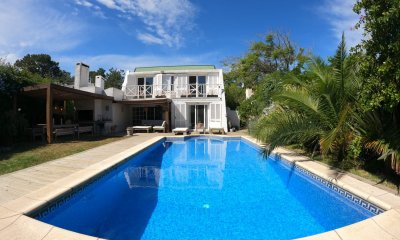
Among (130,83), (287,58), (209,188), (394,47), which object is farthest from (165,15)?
(287,58)

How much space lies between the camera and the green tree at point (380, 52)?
Result: 481 cm

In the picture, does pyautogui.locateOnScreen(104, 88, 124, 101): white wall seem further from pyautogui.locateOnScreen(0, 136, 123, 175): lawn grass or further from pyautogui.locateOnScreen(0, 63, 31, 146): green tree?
pyautogui.locateOnScreen(0, 136, 123, 175): lawn grass

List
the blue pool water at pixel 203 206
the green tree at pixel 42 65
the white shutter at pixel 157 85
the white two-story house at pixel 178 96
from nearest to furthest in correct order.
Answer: the blue pool water at pixel 203 206 → the white two-story house at pixel 178 96 → the white shutter at pixel 157 85 → the green tree at pixel 42 65

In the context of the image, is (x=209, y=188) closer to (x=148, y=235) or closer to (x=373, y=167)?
(x=148, y=235)

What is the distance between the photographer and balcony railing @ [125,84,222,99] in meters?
22.1

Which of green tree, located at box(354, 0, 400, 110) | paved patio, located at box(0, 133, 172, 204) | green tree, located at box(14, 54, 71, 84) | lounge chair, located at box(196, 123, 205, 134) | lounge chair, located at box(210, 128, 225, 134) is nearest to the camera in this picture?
green tree, located at box(354, 0, 400, 110)

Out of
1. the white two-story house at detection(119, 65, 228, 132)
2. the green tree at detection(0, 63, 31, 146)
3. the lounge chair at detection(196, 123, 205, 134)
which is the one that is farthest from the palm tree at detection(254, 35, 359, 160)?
the white two-story house at detection(119, 65, 228, 132)

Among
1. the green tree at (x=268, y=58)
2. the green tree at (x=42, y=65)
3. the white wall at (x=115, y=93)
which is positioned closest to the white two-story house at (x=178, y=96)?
the white wall at (x=115, y=93)

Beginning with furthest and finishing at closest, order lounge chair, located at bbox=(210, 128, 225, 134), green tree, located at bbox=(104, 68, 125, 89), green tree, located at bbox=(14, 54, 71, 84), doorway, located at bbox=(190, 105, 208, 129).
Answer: green tree, located at bbox=(104, 68, 125, 89) < green tree, located at bbox=(14, 54, 71, 84) < doorway, located at bbox=(190, 105, 208, 129) < lounge chair, located at bbox=(210, 128, 225, 134)

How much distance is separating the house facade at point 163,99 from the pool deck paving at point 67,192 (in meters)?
11.5

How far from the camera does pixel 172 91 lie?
73.5 feet

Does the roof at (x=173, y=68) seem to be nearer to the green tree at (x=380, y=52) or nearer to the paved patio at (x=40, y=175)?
the paved patio at (x=40, y=175)

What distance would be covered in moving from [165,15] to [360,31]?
38.4ft

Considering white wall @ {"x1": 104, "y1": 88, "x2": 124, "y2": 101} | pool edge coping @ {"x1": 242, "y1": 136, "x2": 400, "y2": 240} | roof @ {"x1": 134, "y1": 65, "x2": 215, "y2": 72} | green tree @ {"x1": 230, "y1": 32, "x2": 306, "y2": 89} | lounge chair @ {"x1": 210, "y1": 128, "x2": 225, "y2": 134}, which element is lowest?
pool edge coping @ {"x1": 242, "y1": 136, "x2": 400, "y2": 240}
